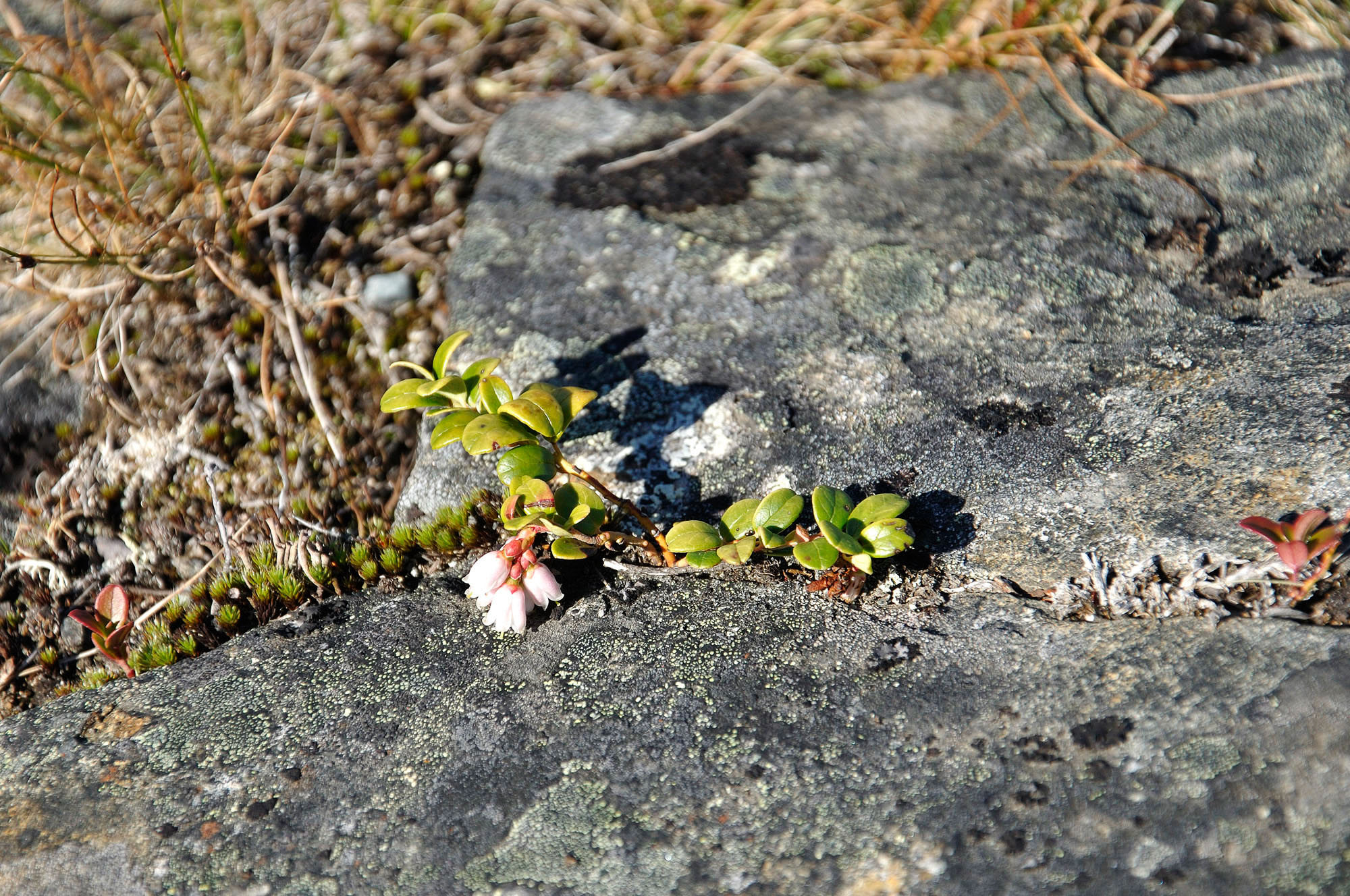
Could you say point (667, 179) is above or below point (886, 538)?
above

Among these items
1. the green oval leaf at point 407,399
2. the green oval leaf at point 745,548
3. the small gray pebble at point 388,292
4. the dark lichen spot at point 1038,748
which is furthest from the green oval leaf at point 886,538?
the small gray pebble at point 388,292

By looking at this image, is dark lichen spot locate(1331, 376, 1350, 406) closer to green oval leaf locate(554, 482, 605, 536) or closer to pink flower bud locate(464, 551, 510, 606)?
green oval leaf locate(554, 482, 605, 536)

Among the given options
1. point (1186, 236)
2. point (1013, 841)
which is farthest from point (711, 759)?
point (1186, 236)

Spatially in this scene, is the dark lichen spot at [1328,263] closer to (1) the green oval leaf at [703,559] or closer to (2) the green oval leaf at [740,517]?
(2) the green oval leaf at [740,517]

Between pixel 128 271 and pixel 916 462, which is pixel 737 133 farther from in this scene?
pixel 128 271

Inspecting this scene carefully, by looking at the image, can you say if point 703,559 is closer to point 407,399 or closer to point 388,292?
point 407,399

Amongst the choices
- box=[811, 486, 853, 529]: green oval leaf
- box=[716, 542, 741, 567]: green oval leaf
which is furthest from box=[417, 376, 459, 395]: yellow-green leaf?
box=[811, 486, 853, 529]: green oval leaf
